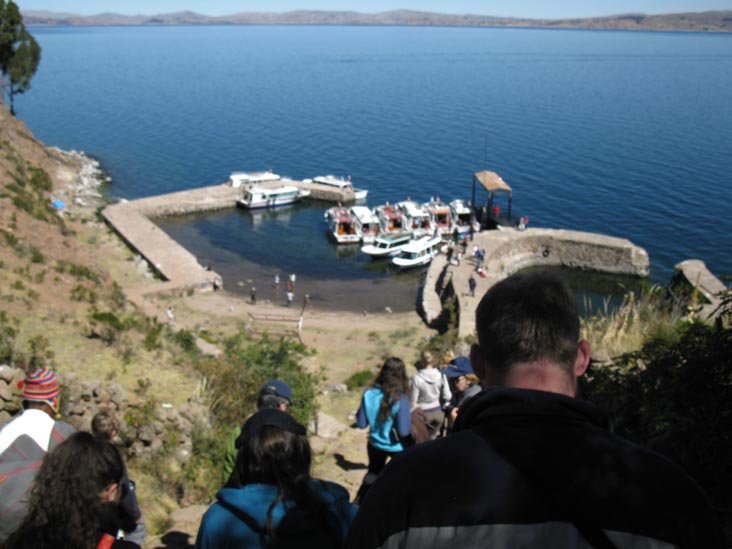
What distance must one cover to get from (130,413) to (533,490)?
764 cm

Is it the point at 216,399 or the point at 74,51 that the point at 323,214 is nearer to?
the point at 216,399

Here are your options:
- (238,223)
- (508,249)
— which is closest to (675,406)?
(508,249)

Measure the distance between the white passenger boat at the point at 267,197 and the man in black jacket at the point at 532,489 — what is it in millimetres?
40830

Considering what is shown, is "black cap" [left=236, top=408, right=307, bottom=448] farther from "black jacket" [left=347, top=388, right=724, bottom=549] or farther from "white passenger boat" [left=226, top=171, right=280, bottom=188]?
"white passenger boat" [left=226, top=171, right=280, bottom=188]

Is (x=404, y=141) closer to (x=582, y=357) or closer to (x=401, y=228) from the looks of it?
(x=401, y=228)

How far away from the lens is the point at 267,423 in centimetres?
309

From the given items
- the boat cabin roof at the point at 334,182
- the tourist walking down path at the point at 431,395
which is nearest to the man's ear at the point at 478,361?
the tourist walking down path at the point at 431,395

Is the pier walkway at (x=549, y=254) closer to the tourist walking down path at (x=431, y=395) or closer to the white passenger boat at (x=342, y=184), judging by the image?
the white passenger boat at (x=342, y=184)

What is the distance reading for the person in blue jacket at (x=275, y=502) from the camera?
107 inches

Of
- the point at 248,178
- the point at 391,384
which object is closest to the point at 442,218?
the point at 248,178

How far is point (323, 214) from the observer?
4209 cm

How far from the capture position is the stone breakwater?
7234mm

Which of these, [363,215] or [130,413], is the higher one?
[130,413]

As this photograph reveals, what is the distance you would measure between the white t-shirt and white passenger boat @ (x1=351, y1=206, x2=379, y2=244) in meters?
32.2
